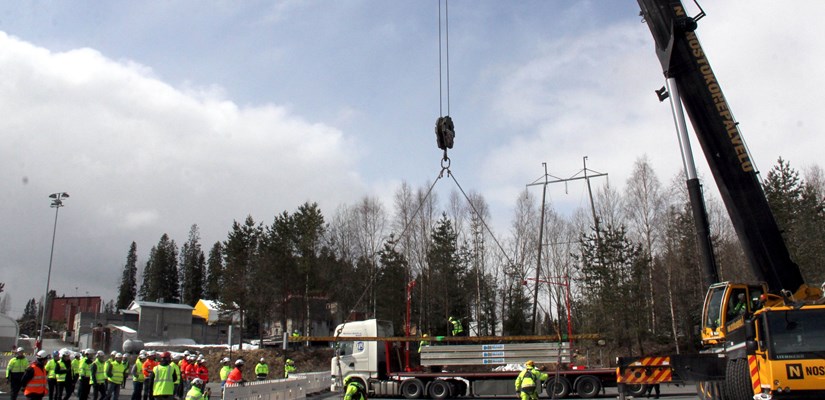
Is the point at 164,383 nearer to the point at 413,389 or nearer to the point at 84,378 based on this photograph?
the point at 84,378

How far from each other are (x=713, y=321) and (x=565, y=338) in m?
7.15

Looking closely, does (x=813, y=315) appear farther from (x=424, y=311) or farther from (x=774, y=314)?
(x=424, y=311)

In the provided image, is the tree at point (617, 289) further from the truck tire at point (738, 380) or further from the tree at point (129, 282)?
the tree at point (129, 282)

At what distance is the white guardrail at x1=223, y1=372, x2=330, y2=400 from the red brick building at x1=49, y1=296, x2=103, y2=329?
3131 inches

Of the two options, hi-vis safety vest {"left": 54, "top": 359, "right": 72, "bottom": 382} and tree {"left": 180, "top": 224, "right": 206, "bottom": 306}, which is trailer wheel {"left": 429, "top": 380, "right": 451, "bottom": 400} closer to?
hi-vis safety vest {"left": 54, "top": 359, "right": 72, "bottom": 382}

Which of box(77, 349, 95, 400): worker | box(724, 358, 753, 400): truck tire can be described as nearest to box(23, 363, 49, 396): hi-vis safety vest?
→ box(77, 349, 95, 400): worker

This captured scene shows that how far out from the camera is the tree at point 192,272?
11519cm

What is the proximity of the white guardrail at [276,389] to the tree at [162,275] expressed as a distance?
93.9 meters

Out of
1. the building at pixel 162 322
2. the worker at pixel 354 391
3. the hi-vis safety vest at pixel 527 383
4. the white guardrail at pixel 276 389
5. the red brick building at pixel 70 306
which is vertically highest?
the red brick building at pixel 70 306

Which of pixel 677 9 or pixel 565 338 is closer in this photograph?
pixel 677 9

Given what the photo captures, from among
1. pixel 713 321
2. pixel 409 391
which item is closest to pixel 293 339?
pixel 409 391

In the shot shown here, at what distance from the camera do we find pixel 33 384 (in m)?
14.8

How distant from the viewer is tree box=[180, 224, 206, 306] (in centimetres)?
11519

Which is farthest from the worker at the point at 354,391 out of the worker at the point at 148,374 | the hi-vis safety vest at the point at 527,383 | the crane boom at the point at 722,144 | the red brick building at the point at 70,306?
the red brick building at the point at 70,306
